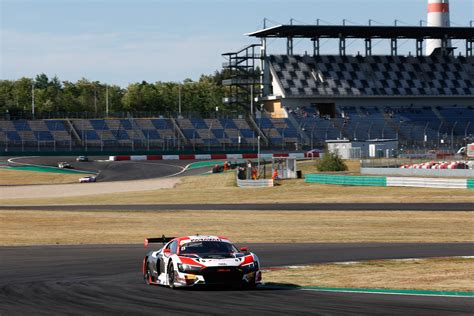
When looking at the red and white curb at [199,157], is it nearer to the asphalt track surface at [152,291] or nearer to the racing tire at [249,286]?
the asphalt track surface at [152,291]

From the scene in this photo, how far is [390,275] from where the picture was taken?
23906 mm

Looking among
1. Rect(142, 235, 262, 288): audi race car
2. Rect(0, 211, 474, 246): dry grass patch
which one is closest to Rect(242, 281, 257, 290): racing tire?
Rect(142, 235, 262, 288): audi race car

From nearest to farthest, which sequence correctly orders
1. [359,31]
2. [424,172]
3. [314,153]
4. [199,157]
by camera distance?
[424,172]
[314,153]
[199,157]
[359,31]

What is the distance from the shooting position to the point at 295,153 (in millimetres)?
113938

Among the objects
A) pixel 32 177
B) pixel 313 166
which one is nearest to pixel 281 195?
pixel 313 166

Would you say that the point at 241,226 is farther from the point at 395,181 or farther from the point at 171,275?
the point at 395,181

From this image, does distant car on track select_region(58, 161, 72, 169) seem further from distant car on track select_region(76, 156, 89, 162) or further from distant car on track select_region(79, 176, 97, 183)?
distant car on track select_region(79, 176, 97, 183)

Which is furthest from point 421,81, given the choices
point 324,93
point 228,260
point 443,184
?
point 228,260

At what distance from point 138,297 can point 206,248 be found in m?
2.92

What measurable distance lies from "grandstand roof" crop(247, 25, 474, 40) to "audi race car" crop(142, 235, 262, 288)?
100 metres

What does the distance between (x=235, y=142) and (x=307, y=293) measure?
100305mm

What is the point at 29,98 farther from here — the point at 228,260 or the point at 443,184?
the point at 228,260

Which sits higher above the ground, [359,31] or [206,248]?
[359,31]

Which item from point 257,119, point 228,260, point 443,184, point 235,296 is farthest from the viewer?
point 257,119
